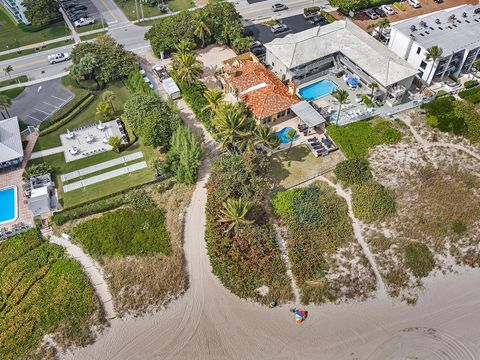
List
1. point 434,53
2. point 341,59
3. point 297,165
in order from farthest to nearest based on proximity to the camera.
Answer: point 341,59, point 434,53, point 297,165

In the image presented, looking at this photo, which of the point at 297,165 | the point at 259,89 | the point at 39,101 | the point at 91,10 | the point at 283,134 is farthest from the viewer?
the point at 91,10

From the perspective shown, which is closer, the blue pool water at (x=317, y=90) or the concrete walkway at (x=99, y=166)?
the concrete walkway at (x=99, y=166)

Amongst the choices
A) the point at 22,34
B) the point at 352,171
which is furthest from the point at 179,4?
the point at 352,171

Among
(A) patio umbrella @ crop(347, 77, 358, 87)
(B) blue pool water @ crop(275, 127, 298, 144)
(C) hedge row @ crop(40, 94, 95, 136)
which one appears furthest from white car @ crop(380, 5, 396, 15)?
(C) hedge row @ crop(40, 94, 95, 136)

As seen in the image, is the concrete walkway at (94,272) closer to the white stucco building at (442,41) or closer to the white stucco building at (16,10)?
the white stucco building at (16,10)

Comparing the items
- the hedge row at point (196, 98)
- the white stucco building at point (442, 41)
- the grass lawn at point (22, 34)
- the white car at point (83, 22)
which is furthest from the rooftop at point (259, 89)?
the grass lawn at point (22, 34)

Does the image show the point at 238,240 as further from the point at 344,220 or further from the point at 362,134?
the point at 362,134

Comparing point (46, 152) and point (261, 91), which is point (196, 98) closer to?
point (261, 91)
